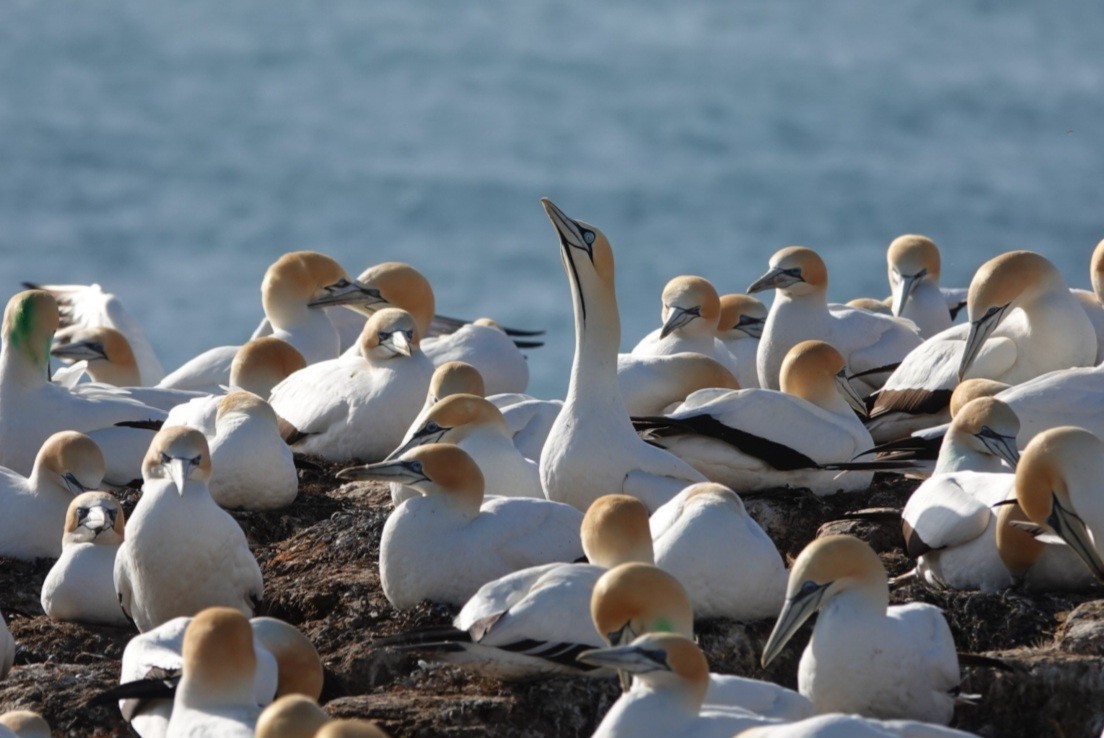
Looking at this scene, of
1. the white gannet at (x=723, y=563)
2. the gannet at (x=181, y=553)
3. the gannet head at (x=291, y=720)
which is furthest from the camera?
the gannet at (x=181, y=553)

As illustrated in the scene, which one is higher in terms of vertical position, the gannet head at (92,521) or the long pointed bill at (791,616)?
the long pointed bill at (791,616)

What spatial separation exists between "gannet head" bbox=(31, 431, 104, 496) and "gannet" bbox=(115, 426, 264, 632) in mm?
806

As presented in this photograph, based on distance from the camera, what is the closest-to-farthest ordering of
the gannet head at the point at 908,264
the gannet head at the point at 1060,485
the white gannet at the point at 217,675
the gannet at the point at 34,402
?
the white gannet at the point at 217,675
the gannet head at the point at 1060,485
the gannet at the point at 34,402
the gannet head at the point at 908,264

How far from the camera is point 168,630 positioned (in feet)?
18.6

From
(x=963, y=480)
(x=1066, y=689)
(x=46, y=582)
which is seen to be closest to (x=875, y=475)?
(x=963, y=480)

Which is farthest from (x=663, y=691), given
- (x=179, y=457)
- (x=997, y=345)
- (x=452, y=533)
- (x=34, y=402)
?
(x=34, y=402)

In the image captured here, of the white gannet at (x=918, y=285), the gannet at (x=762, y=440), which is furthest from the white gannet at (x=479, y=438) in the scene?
the white gannet at (x=918, y=285)

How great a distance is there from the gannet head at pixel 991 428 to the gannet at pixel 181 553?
7.19ft

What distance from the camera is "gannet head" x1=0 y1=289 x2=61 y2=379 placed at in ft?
27.4

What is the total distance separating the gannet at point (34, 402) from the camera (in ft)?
26.8

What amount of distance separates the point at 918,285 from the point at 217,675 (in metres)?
5.54

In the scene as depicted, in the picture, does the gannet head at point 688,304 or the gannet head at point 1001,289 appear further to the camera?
the gannet head at point 688,304

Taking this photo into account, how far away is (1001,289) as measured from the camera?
26.7 ft

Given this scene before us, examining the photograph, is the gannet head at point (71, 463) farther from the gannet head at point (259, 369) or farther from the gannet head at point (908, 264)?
the gannet head at point (908, 264)
